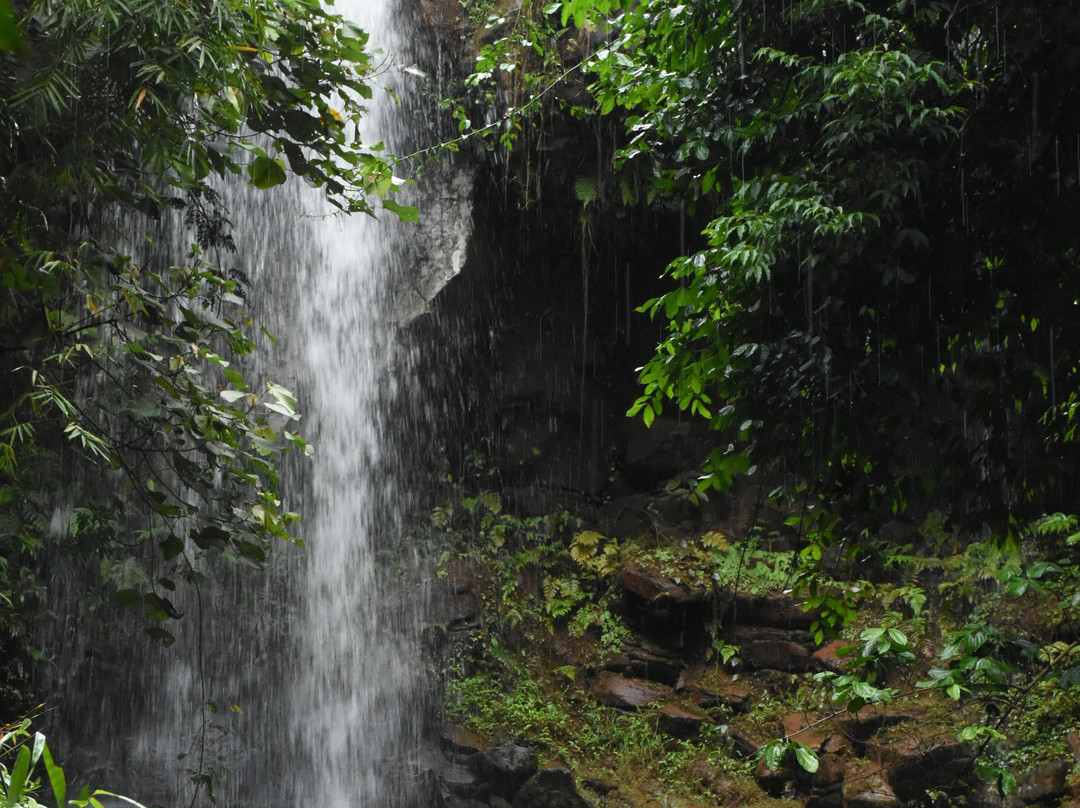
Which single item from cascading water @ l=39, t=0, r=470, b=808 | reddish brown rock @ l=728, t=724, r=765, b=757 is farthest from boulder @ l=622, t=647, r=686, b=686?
cascading water @ l=39, t=0, r=470, b=808

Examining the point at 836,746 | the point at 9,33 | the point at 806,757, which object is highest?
the point at 9,33

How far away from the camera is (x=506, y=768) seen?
704 centimetres

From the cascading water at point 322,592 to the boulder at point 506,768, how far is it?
0.73 metres

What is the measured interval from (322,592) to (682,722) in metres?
4.09

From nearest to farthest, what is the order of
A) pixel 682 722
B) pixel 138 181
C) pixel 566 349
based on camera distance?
pixel 138 181
pixel 682 722
pixel 566 349

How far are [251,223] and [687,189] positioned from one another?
6671 millimetres

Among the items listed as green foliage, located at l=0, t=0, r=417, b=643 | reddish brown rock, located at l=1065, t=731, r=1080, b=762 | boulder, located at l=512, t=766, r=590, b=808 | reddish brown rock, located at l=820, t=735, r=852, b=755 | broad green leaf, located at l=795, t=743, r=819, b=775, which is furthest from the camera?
boulder, located at l=512, t=766, r=590, b=808

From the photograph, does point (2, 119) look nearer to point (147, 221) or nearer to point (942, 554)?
point (147, 221)

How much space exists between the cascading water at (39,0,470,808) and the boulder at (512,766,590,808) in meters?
1.13

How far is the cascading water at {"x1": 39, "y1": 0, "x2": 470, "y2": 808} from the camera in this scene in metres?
7.68

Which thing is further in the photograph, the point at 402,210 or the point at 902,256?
the point at 402,210

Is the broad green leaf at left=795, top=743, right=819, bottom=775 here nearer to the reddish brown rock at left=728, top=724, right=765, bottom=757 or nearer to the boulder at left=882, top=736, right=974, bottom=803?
the boulder at left=882, top=736, right=974, bottom=803

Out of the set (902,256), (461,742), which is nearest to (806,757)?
(902,256)

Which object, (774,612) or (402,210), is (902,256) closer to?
(402,210)
